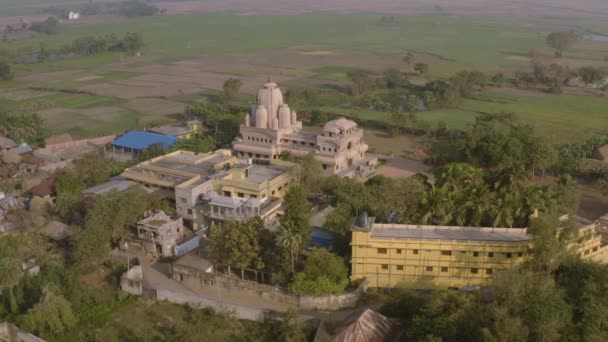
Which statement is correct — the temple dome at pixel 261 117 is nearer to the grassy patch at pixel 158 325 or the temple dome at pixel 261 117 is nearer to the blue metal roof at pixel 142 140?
the blue metal roof at pixel 142 140

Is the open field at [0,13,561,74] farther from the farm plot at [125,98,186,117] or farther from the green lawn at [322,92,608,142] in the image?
the farm plot at [125,98,186,117]

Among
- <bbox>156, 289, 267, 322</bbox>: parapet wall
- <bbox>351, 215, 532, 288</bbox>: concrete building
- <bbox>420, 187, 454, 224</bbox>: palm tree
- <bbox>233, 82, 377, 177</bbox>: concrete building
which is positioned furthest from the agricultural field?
<bbox>156, 289, 267, 322</bbox>: parapet wall

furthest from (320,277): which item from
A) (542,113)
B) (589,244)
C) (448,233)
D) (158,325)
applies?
(542,113)

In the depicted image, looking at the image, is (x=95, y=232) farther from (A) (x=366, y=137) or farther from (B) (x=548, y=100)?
(B) (x=548, y=100)

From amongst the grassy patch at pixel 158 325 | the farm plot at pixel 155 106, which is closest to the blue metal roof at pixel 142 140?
the farm plot at pixel 155 106

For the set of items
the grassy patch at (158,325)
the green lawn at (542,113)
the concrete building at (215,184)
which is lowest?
the grassy patch at (158,325)

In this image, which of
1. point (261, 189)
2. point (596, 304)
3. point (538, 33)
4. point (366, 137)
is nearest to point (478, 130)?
point (366, 137)
